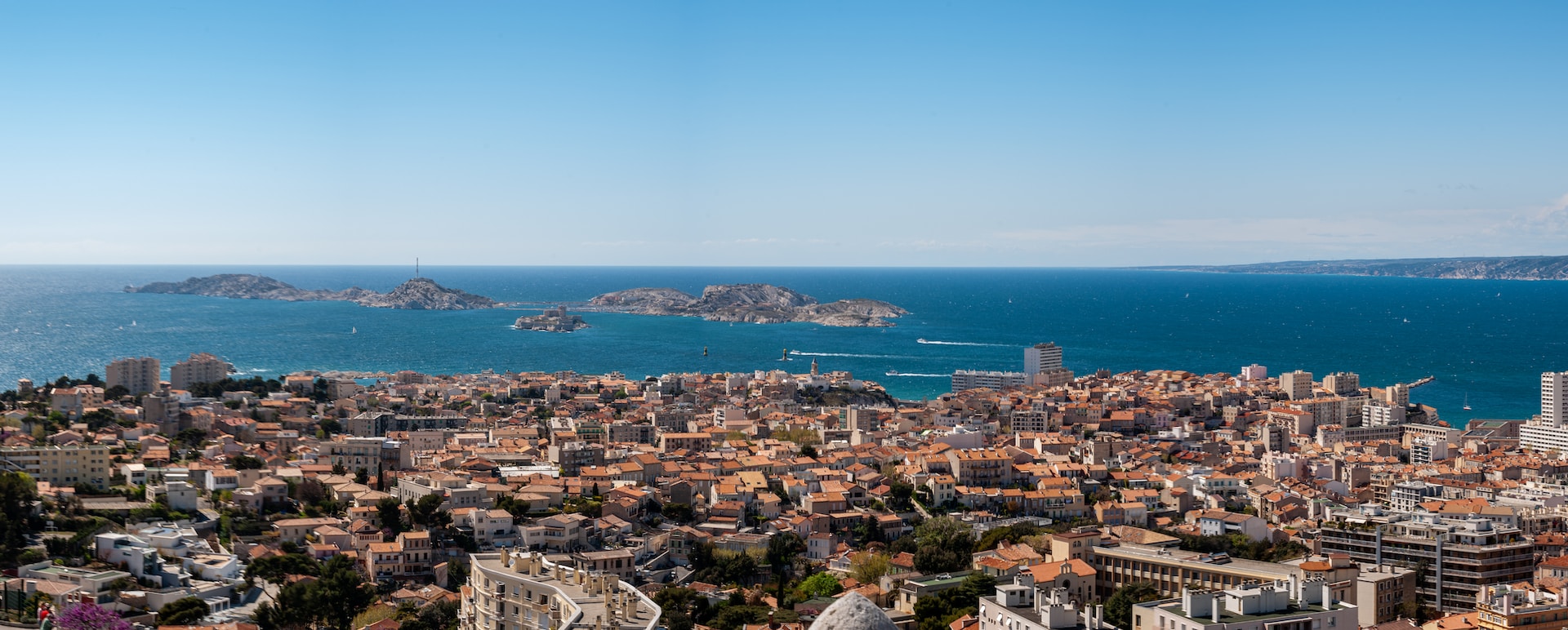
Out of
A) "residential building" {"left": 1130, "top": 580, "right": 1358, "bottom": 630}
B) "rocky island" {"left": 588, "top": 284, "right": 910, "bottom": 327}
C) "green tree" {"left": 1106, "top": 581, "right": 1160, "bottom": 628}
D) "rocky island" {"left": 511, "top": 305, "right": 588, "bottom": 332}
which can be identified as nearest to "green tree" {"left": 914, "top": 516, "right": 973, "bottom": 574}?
"green tree" {"left": 1106, "top": 581, "right": 1160, "bottom": 628}

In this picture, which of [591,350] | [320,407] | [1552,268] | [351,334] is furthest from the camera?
[1552,268]

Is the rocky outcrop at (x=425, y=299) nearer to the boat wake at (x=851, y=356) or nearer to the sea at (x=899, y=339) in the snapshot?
the sea at (x=899, y=339)

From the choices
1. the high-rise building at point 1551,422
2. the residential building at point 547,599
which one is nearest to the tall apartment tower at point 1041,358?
the high-rise building at point 1551,422

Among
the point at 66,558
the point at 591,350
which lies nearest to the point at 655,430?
the point at 66,558

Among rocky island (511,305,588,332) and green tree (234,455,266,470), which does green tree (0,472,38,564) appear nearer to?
green tree (234,455,266,470)

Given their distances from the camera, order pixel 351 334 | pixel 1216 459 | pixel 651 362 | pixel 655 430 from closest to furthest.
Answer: pixel 1216 459, pixel 655 430, pixel 651 362, pixel 351 334

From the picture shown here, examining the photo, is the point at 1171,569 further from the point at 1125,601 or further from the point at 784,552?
the point at 784,552

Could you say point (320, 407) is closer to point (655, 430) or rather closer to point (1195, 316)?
point (655, 430)

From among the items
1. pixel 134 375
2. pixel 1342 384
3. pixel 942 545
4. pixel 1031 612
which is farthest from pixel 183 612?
pixel 1342 384
